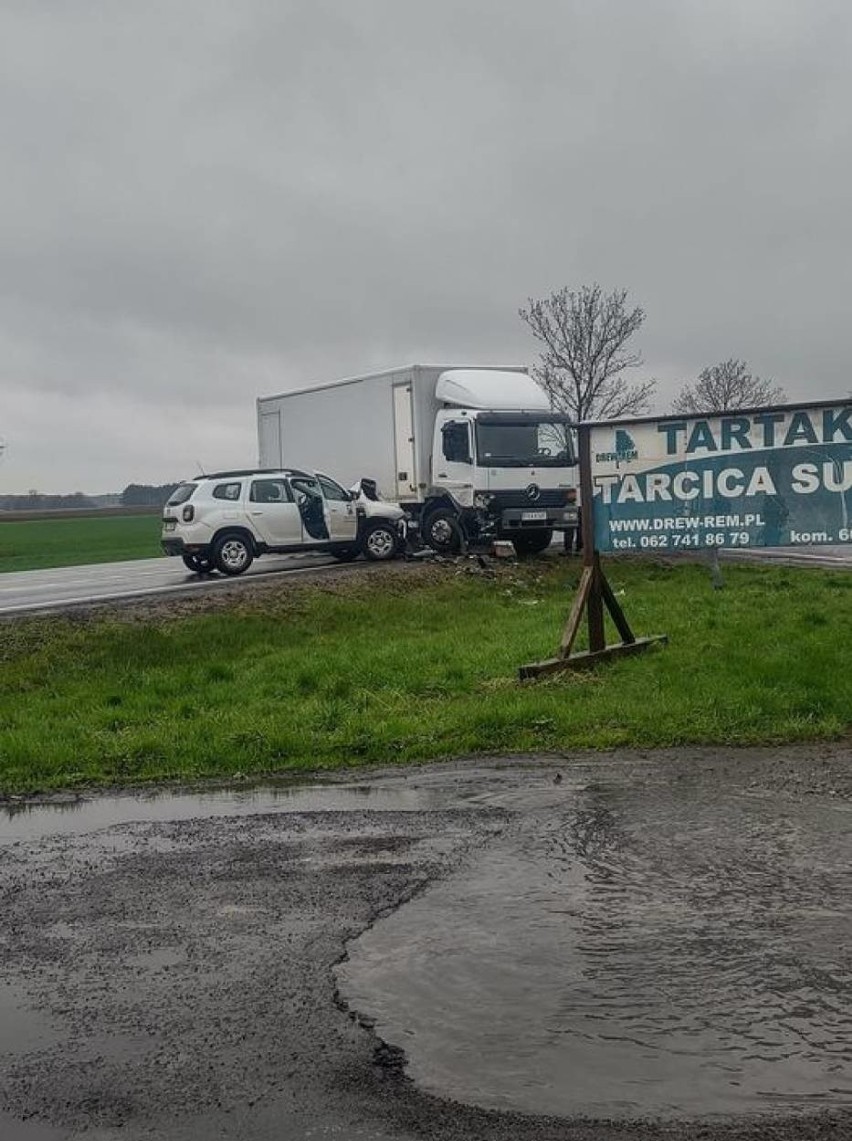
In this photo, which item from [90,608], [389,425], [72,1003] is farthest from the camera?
[389,425]

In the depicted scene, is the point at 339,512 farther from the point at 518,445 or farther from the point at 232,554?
the point at 518,445

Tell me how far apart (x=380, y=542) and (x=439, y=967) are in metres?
20.7

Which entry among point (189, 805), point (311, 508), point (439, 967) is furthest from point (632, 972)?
point (311, 508)

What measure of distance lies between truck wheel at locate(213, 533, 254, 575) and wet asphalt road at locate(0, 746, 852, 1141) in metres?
16.1

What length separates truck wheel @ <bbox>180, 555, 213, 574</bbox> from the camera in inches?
926

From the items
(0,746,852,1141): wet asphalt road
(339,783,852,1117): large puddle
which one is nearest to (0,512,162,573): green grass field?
(0,746,852,1141): wet asphalt road

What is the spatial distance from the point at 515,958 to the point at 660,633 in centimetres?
883

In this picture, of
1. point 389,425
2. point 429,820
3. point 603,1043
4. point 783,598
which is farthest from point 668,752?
point 389,425

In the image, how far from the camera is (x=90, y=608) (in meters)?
16.8

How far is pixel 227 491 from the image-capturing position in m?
23.7

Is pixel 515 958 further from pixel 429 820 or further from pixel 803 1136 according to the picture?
pixel 429 820

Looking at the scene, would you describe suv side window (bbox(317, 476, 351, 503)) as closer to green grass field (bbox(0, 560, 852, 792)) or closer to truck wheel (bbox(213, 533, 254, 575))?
truck wheel (bbox(213, 533, 254, 575))

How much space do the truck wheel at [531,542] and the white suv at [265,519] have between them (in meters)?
2.58

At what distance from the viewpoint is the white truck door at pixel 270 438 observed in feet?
99.4
